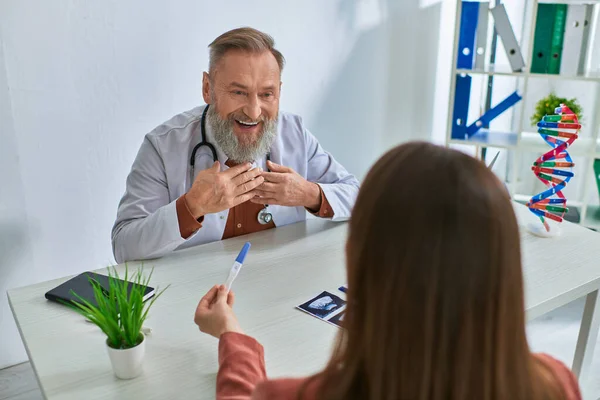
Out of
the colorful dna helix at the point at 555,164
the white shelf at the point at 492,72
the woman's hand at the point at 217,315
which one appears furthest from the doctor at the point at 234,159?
the white shelf at the point at 492,72

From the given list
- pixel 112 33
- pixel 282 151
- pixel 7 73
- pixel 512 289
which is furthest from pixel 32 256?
pixel 512 289

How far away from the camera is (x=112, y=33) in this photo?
213 centimetres

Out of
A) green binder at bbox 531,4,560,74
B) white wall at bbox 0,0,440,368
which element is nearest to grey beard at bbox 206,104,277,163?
white wall at bbox 0,0,440,368

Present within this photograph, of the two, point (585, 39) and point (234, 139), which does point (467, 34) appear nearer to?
point (585, 39)

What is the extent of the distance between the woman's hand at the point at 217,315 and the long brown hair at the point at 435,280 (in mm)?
438

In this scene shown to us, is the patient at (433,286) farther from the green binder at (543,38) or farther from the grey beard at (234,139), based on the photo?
the green binder at (543,38)

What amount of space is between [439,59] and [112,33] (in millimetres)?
2021

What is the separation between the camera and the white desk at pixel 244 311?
105 centimetres

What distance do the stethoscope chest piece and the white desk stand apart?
0.28 feet

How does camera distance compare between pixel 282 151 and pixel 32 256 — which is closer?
pixel 282 151

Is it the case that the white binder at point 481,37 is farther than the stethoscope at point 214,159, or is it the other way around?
the white binder at point 481,37

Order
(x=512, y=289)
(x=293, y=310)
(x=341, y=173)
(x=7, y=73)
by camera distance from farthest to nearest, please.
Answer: (x=341, y=173)
(x=7, y=73)
(x=293, y=310)
(x=512, y=289)

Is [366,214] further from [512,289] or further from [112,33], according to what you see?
[112,33]

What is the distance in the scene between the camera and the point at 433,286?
0.62 metres
